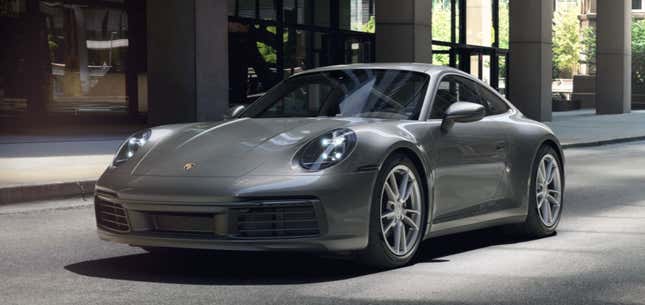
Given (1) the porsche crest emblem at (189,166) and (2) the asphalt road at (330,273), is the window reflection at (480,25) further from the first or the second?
(1) the porsche crest emblem at (189,166)

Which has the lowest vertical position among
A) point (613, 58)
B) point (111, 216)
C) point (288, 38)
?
point (111, 216)

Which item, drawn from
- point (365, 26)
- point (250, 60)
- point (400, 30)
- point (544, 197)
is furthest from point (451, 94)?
point (365, 26)

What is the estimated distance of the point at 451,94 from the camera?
7.88 m

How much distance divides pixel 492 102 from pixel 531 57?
27.4m

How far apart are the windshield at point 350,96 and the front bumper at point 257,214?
3.36 feet

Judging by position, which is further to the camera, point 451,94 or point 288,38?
point 288,38

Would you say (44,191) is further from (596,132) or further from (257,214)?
(596,132)

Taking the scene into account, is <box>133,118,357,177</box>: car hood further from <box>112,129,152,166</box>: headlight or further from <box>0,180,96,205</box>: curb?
<box>0,180,96,205</box>: curb

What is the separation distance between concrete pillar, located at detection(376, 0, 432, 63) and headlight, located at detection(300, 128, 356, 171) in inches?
820

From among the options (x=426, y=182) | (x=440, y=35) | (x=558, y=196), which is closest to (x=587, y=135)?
(x=558, y=196)

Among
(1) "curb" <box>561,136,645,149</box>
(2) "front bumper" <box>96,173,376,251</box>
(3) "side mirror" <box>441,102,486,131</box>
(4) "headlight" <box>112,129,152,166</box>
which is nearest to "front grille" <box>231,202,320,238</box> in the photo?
(2) "front bumper" <box>96,173,376,251</box>

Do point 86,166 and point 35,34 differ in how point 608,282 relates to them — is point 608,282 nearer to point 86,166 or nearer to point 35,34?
point 86,166

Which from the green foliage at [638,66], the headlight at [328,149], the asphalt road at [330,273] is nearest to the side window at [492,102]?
the asphalt road at [330,273]

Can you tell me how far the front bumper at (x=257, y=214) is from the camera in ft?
20.5
